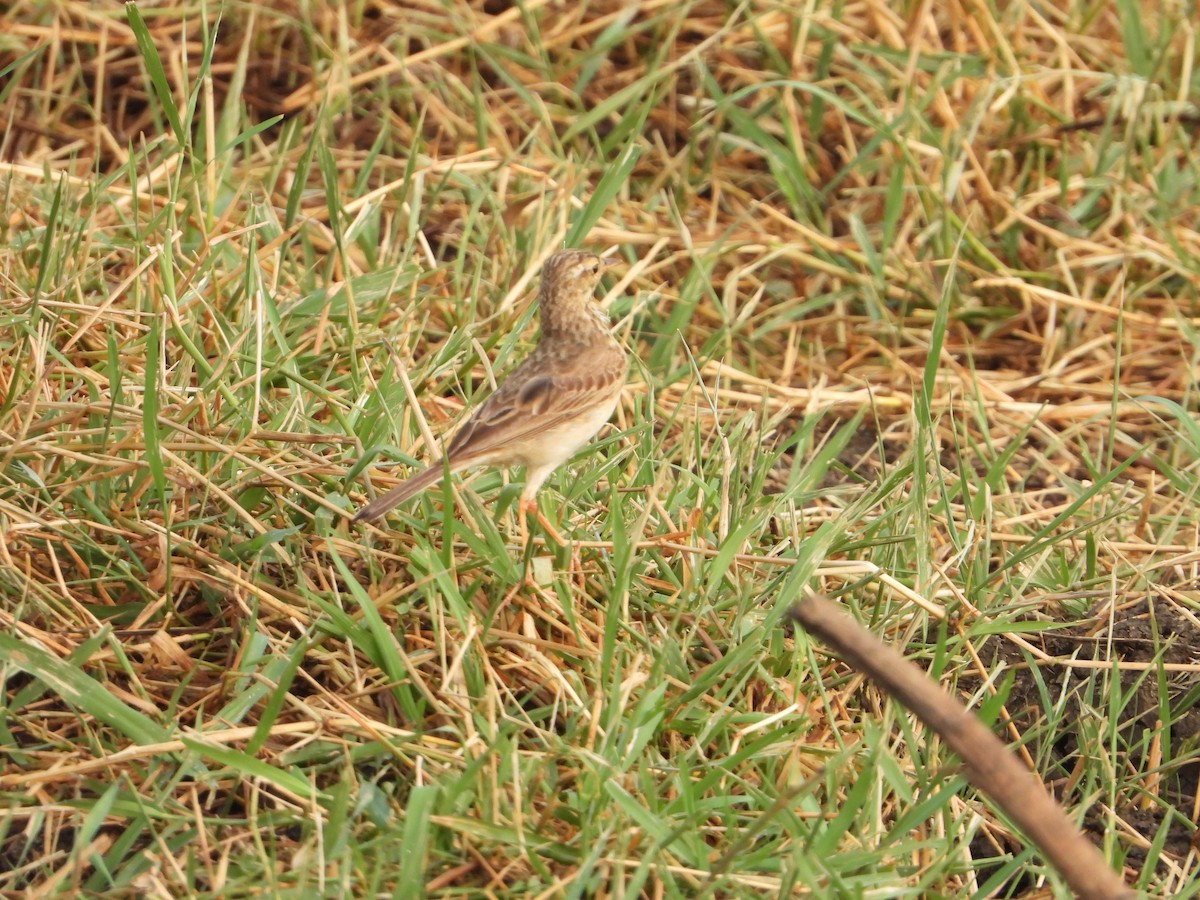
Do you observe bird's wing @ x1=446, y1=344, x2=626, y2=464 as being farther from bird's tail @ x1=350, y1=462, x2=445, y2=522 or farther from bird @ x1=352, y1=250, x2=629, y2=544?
bird's tail @ x1=350, y1=462, x2=445, y2=522

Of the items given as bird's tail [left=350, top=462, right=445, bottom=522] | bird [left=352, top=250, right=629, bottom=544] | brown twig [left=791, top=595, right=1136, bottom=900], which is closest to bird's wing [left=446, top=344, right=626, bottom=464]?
bird [left=352, top=250, right=629, bottom=544]

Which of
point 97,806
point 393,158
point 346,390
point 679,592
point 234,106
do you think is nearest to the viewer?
point 97,806

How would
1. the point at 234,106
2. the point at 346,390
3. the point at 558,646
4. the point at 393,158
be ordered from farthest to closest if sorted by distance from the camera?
the point at 393,158 < the point at 234,106 < the point at 346,390 < the point at 558,646

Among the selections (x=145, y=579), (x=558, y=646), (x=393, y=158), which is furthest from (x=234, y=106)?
(x=558, y=646)

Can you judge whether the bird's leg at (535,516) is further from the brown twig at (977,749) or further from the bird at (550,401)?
the brown twig at (977,749)

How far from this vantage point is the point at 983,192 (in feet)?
19.8

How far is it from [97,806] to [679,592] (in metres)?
1.37

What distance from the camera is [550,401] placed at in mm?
3811

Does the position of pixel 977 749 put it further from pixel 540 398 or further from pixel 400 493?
pixel 540 398

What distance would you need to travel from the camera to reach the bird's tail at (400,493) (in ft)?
11.2

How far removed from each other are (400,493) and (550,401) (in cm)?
51

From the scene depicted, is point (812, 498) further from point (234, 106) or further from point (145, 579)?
point (234, 106)

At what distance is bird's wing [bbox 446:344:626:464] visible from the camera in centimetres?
371

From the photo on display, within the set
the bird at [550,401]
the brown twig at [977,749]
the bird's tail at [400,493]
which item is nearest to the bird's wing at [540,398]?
the bird at [550,401]
